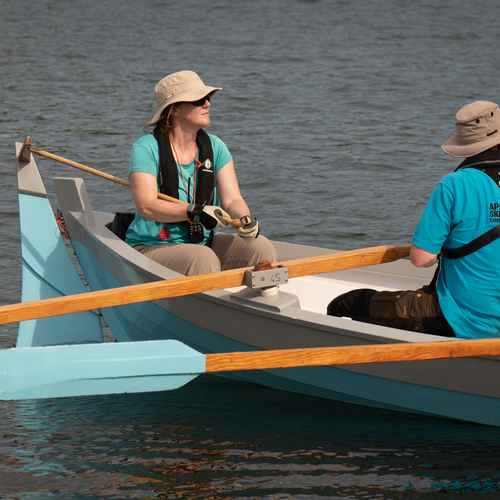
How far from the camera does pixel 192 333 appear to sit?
708 cm

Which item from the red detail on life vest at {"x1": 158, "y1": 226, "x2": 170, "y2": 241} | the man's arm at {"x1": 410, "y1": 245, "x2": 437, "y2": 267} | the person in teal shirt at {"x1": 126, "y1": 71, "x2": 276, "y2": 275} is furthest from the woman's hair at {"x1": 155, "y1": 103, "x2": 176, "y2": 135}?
the man's arm at {"x1": 410, "y1": 245, "x2": 437, "y2": 267}

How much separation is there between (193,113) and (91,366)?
1618 millimetres

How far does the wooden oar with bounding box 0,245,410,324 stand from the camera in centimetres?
636

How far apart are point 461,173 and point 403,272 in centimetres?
196

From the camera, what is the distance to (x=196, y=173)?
Result: 23.8ft

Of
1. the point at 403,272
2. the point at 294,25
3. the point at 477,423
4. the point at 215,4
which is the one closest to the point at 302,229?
the point at 403,272

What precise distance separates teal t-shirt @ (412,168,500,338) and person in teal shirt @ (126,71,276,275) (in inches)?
50.4

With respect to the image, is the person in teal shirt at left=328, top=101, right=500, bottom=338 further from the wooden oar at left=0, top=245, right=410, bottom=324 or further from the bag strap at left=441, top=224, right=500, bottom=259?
the wooden oar at left=0, top=245, right=410, bottom=324

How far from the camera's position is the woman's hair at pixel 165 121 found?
23.4 feet

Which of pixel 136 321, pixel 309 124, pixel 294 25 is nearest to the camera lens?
pixel 136 321

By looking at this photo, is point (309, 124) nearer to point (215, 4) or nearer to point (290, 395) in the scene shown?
point (290, 395)

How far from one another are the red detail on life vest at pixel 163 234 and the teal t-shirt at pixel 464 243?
5.38ft

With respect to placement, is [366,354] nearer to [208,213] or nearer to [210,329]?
[210,329]

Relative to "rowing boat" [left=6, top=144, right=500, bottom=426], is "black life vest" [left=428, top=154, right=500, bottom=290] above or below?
above
